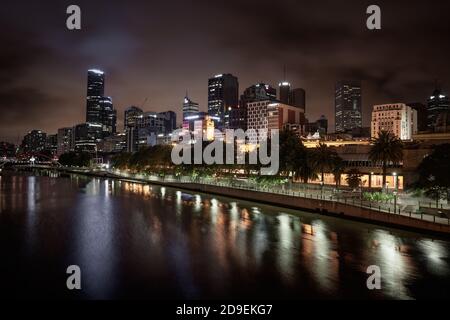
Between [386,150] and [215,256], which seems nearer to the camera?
[215,256]

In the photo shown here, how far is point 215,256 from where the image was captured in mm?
27734

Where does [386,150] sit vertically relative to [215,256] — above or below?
above

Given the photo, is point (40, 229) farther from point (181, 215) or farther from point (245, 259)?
point (245, 259)

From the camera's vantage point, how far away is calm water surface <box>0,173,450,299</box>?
2108cm

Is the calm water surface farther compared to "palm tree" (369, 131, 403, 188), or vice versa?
"palm tree" (369, 131, 403, 188)

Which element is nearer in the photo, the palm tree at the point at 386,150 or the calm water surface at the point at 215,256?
the calm water surface at the point at 215,256

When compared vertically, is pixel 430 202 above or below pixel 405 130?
below

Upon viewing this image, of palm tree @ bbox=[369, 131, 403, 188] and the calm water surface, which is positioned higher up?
palm tree @ bbox=[369, 131, 403, 188]

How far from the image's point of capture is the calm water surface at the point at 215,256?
21078 mm

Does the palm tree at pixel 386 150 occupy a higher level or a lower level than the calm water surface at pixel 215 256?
higher
